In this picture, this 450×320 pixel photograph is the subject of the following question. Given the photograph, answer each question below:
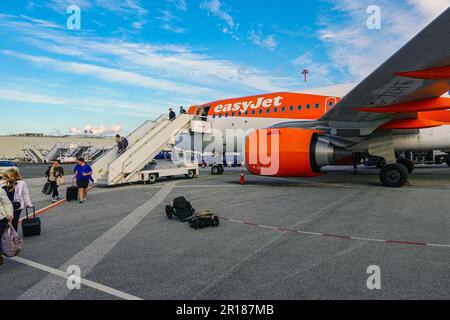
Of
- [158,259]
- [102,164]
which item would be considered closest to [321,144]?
[158,259]

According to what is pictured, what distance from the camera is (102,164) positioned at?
45.5ft

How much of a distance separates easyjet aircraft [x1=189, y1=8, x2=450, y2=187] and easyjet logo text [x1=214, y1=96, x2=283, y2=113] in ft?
0.20

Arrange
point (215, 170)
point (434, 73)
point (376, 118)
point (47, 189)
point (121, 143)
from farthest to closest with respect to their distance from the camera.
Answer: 1. point (215, 170)
2. point (121, 143)
3. point (376, 118)
4. point (47, 189)
5. point (434, 73)

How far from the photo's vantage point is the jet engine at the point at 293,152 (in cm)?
1012

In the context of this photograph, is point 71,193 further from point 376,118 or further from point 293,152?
point 376,118

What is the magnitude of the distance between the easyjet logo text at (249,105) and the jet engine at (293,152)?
3798mm

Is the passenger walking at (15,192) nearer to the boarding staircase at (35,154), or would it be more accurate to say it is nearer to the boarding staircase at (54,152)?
the boarding staircase at (54,152)

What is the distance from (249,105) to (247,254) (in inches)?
464

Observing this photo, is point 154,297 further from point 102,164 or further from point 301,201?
point 102,164

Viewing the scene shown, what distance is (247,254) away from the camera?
12.8ft

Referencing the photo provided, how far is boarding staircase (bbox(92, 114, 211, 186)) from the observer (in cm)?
1254

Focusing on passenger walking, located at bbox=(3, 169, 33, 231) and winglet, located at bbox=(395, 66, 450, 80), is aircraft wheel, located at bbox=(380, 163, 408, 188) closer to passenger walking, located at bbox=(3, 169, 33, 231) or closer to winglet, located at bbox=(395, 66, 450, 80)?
winglet, located at bbox=(395, 66, 450, 80)

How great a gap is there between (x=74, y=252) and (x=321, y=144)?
339 inches

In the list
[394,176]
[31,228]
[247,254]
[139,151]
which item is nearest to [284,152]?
[394,176]
